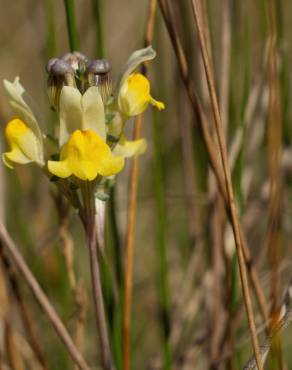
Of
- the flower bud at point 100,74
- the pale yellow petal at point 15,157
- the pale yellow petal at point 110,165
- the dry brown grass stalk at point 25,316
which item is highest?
the flower bud at point 100,74

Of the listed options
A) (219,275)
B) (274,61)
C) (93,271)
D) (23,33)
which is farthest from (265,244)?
(23,33)

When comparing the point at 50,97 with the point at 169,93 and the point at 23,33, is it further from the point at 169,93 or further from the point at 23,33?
the point at 23,33

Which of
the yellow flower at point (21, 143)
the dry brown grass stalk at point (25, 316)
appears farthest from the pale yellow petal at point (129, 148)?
the dry brown grass stalk at point (25, 316)

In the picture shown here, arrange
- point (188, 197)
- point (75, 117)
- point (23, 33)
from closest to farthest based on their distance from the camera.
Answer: point (75, 117)
point (188, 197)
point (23, 33)

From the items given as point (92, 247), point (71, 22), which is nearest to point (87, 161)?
point (92, 247)

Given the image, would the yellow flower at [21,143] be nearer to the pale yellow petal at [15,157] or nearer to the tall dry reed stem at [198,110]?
the pale yellow petal at [15,157]

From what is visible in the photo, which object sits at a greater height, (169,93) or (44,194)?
(169,93)

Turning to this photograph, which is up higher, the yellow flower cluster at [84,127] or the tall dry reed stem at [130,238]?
the yellow flower cluster at [84,127]
